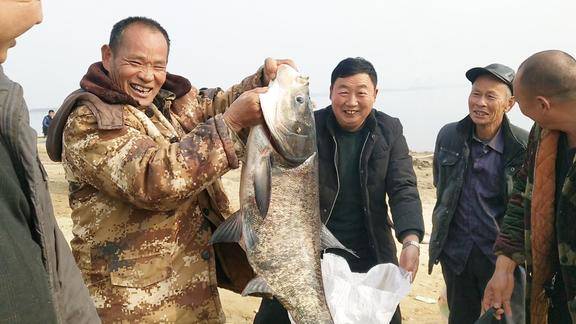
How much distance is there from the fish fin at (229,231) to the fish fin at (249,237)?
5cm

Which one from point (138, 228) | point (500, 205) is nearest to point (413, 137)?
point (500, 205)

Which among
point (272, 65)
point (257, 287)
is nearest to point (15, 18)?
point (272, 65)

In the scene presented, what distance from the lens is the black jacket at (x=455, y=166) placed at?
14.8 ft

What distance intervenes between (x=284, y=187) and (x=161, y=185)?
0.79 meters

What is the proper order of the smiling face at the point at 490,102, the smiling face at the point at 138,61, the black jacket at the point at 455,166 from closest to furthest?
the smiling face at the point at 138,61 → the black jacket at the point at 455,166 → the smiling face at the point at 490,102

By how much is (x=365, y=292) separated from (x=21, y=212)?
8.16 feet

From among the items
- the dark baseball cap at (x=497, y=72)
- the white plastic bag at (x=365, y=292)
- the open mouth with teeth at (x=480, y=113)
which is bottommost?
the white plastic bag at (x=365, y=292)

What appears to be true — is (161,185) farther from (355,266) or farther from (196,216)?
(355,266)

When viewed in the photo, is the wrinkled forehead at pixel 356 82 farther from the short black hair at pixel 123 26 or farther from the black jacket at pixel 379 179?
the short black hair at pixel 123 26

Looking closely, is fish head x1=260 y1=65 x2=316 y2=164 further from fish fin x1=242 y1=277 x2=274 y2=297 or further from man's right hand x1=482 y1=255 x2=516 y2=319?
man's right hand x1=482 y1=255 x2=516 y2=319

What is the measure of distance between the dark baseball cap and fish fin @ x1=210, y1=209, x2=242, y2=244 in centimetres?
282

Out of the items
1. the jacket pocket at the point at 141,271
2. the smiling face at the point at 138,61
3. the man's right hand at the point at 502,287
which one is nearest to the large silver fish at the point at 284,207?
the jacket pocket at the point at 141,271

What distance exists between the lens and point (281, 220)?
3025 mm

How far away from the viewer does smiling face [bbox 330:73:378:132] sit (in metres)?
4.18
